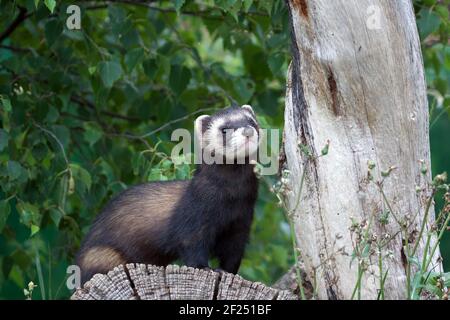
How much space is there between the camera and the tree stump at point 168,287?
405cm

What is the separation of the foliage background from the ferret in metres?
0.36

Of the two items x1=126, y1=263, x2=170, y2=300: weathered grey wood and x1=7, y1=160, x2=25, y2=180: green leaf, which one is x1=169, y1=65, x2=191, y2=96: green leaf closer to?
x1=7, y1=160, x2=25, y2=180: green leaf

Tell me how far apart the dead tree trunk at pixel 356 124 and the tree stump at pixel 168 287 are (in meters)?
0.42

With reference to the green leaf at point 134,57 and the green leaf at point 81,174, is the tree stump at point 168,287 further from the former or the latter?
the green leaf at point 134,57

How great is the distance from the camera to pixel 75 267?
561 centimetres

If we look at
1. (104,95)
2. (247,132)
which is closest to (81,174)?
(104,95)

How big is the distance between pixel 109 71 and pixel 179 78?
761 millimetres

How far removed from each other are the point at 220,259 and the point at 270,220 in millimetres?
3407

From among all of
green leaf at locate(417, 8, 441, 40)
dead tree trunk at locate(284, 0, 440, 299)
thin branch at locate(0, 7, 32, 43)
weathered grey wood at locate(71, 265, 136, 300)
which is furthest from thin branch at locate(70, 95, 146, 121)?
weathered grey wood at locate(71, 265, 136, 300)

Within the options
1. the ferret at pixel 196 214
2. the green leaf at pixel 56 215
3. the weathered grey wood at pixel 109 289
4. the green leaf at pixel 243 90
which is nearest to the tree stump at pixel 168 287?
the weathered grey wood at pixel 109 289

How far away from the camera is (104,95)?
6566 mm

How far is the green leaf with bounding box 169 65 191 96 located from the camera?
6676mm

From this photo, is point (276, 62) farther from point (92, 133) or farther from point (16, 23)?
point (16, 23)
